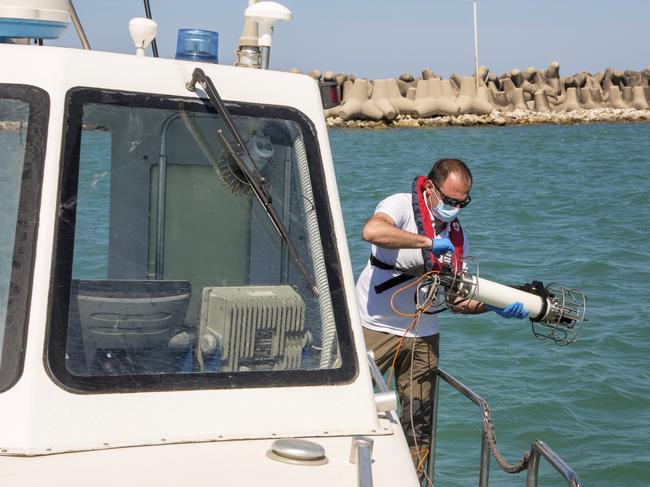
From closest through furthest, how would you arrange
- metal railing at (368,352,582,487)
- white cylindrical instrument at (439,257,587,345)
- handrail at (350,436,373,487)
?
handrail at (350,436,373,487) < metal railing at (368,352,582,487) < white cylindrical instrument at (439,257,587,345)

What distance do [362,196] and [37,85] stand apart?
20035 mm

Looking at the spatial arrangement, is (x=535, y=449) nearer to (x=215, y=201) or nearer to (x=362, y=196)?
(x=215, y=201)

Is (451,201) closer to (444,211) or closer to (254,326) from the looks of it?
(444,211)

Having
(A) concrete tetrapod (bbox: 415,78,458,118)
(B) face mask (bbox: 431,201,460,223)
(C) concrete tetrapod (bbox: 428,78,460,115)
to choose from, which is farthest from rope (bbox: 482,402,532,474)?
(C) concrete tetrapod (bbox: 428,78,460,115)

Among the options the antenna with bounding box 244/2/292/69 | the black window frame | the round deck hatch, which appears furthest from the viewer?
the antenna with bounding box 244/2/292/69

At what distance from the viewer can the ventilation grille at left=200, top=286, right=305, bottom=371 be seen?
295 cm

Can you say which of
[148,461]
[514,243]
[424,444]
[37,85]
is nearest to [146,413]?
[148,461]

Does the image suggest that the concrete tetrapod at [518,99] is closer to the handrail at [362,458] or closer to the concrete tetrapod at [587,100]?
the concrete tetrapod at [587,100]

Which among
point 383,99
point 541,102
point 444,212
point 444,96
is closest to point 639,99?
point 541,102

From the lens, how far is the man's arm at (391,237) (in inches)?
182

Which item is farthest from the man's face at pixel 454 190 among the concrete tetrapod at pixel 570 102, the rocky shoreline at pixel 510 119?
the concrete tetrapod at pixel 570 102

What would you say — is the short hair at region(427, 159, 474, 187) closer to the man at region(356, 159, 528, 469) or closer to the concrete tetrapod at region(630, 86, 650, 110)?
the man at region(356, 159, 528, 469)

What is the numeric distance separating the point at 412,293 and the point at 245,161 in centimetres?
211

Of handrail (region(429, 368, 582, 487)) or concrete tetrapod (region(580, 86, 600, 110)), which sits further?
concrete tetrapod (region(580, 86, 600, 110))
